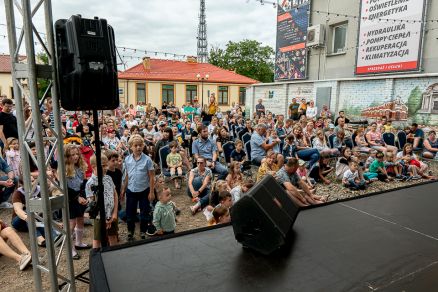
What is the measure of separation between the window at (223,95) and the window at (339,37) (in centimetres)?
1554

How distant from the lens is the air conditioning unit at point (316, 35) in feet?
46.8

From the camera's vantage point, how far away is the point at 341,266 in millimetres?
1855

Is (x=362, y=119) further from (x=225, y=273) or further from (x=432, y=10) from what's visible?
(x=225, y=273)

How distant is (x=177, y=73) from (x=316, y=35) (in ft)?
52.6

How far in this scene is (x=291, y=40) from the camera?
53.2ft

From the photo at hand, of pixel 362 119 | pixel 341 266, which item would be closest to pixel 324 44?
pixel 362 119

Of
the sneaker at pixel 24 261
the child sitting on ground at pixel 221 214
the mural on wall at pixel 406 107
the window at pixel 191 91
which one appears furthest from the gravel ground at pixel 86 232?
the window at pixel 191 91

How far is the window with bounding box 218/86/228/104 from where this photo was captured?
29.1 meters

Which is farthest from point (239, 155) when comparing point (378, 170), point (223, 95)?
point (223, 95)

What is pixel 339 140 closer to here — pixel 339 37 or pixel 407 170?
pixel 407 170

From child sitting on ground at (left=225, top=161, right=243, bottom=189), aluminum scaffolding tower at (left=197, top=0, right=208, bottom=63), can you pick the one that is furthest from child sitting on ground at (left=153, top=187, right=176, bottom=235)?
aluminum scaffolding tower at (left=197, top=0, right=208, bottom=63)

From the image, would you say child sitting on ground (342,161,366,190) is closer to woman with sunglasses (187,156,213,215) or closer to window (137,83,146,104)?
woman with sunglasses (187,156,213,215)

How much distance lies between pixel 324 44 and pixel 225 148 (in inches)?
406

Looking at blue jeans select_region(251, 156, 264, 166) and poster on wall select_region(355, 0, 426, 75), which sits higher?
poster on wall select_region(355, 0, 426, 75)
